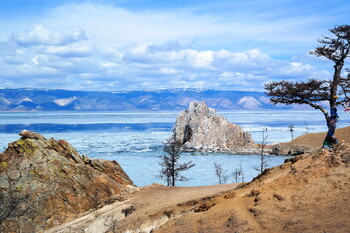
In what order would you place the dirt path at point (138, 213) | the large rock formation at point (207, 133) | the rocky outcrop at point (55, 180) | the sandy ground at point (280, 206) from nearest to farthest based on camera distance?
the sandy ground at point (280, 206)
the dirt path at point (138, 213)
the rocky outcrop at point (55, 180)
the large rock formation at point (207, 133)

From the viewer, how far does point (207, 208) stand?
15.1 metres

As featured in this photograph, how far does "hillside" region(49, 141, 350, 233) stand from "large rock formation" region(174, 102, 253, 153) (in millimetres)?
62836

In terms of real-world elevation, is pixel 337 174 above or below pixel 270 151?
above

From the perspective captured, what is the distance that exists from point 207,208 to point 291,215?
3.68 m

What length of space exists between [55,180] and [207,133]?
57464 mm

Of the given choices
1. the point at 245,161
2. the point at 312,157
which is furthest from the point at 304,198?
the point at 245,161

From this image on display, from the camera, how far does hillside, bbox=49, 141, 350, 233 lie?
1186 cm

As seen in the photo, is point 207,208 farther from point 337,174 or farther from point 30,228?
point 30,228

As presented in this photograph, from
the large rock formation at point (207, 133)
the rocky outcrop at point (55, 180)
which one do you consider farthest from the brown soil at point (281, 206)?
the large rock formation at point (207, 133)

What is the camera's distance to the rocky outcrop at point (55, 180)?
2517cm

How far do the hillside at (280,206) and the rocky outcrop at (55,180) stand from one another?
8.59 metres

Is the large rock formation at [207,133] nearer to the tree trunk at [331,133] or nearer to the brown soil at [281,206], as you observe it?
the tree trunk at [331,133]

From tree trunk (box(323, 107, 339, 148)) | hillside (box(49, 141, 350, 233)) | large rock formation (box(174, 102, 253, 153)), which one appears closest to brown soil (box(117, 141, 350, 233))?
hillside (box(49, 141, 350, 233))

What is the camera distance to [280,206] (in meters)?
13.1
